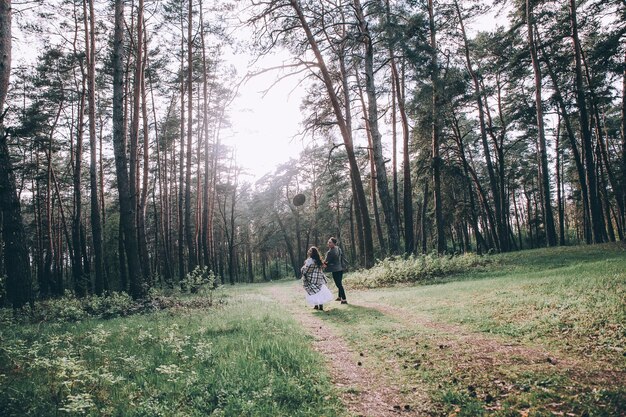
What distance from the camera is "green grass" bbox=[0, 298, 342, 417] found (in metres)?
3.49

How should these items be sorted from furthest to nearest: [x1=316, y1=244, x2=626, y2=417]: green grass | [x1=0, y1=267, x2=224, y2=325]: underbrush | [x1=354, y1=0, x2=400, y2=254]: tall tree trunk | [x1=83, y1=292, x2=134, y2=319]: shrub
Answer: [x1=354, y1=0, x2=400, y2=254]: tall tree trunk → [x1=83, y1=292, x2=134, y2=319]: shrub → [x1=0, y1=267, x2=224, y2=325]: underbrush → [x1=316, y1=244, x2=626, y2=417]: green grass

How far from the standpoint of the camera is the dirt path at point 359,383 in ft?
12.1

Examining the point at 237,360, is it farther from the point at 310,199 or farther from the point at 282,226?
the point at 310,199

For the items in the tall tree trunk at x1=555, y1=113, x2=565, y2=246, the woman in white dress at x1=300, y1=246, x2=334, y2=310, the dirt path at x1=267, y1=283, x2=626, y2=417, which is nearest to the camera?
the dirt path at x1=267, y1=283, x2=626, y2=417

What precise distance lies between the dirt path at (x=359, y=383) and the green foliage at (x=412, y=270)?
8.16 metres

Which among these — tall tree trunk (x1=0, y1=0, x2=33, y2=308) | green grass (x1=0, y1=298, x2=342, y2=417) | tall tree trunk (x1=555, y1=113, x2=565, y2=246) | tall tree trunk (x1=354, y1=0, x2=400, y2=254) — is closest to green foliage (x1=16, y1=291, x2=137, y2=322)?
tall tree trunk (x1=0, y1=0, x2=33, y2=308)

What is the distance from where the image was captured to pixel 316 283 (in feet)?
34.6

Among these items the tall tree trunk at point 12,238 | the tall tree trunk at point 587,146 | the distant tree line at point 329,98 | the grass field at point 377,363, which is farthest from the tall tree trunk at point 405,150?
the tall tree trunk at point 12,238

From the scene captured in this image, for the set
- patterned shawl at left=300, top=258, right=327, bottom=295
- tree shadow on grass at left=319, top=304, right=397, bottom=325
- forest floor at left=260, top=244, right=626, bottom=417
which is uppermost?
patterned shawl at left=300, top=258, right=327, bottom=295

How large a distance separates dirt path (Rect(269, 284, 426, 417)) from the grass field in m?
0.08

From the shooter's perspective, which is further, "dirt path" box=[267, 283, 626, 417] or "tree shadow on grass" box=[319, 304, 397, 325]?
"tree shadow on grass" box=[319, 304, 397, 325]

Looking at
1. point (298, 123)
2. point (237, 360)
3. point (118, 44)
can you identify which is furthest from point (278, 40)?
point (237, 360)

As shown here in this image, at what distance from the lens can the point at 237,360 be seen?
4.78 m

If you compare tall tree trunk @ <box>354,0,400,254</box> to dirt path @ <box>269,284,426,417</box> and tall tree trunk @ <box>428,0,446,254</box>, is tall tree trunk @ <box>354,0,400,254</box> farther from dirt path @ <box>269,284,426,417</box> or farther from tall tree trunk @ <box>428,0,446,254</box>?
dirt path @ <box>269,284,426,417</box>
